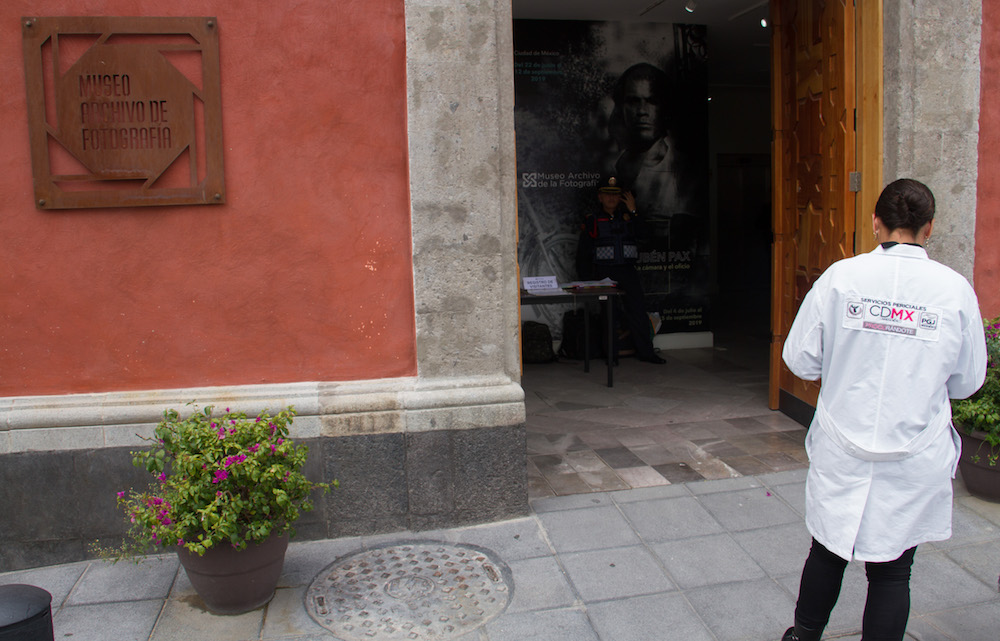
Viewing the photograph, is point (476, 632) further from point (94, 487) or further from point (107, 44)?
point (107, 44)

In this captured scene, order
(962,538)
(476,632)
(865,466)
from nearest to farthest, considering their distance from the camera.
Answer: (865,466)
(476,632)
(962,538)

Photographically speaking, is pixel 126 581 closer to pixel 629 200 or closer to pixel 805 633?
pixel 805 633

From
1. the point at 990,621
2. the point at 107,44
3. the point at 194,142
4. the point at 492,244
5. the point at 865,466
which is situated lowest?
the point at 990,621

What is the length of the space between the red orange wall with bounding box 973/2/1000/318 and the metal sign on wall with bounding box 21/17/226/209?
180 inches

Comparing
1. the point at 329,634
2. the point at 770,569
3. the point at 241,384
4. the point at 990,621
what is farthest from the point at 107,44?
the point at 990,621

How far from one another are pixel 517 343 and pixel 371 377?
811 mm

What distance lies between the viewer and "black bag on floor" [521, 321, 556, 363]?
859cm

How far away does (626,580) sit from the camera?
12.4 feet

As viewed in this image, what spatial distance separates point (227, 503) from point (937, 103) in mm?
4657

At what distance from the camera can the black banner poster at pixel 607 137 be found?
867cm

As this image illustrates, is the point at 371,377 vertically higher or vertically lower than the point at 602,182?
lower

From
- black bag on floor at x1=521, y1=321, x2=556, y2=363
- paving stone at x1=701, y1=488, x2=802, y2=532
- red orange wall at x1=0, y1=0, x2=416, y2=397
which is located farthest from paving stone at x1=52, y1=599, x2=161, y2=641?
black bag on floor at x1=521, y1=321, x2=556, y2=363

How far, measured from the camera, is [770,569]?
3873mm

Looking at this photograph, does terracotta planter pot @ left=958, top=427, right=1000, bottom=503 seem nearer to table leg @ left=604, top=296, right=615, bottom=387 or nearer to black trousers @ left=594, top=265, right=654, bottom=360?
table leg @ left=604, top=296, right=615, bottom=387
